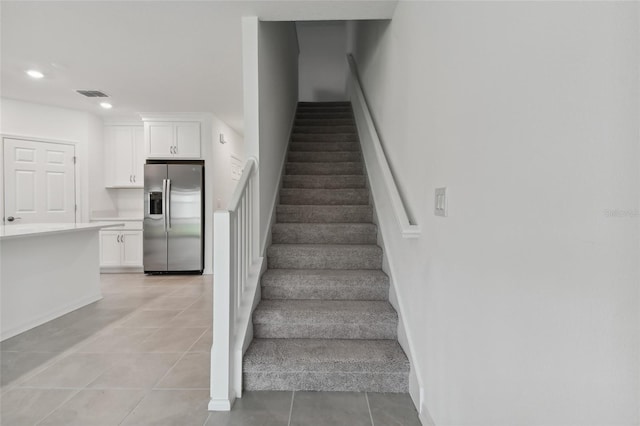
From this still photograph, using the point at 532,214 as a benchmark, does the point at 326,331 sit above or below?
below

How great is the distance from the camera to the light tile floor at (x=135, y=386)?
155 cm

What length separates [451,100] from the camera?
47.3 inches

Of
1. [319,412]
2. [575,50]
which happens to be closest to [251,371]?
[319,412]

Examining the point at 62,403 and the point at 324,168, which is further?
the point at 324,168

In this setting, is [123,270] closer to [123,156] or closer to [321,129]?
[123,156]

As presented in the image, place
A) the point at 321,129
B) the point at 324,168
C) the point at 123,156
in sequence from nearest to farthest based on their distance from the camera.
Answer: the point at 324,168 → the point at 321,129 → the point at 123,156

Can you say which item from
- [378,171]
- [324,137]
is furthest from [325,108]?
[378,171]

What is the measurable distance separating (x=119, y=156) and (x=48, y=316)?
3.15 meters

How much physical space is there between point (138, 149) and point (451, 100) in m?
5.45

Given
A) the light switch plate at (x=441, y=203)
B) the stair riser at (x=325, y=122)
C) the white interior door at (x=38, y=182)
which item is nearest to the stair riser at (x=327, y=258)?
the light switch plate at (x=441, y=203)

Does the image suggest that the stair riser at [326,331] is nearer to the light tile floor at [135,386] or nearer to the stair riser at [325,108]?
the light tile floor at [135,386]

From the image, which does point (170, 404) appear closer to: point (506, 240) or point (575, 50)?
point (506, 240)

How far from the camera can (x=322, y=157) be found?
3715 millimetres

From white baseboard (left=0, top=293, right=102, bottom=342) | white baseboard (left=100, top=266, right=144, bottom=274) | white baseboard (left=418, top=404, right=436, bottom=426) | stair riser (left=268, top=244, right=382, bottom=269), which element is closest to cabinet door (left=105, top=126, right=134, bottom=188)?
white baseboard (left=100, top=266, right=144, bottom=274)
